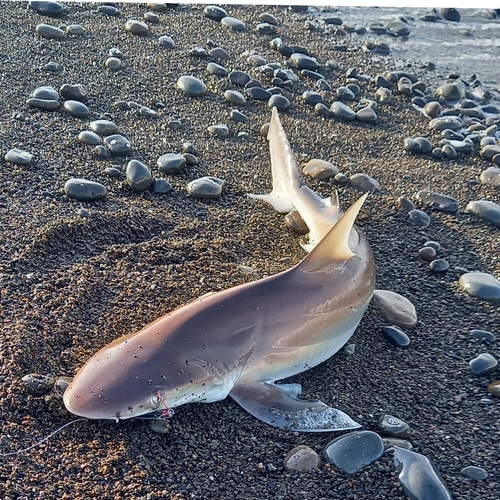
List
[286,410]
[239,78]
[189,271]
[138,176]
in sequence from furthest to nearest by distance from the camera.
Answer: [239,78]
[138,176]
[189,271]
[286,410]

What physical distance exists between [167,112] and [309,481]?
3666 mm

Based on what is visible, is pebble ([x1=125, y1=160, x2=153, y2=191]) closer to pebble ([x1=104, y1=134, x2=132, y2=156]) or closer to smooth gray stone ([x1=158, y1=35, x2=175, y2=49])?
pebble ([x1=104, y1=134, x2=132, y2=156])

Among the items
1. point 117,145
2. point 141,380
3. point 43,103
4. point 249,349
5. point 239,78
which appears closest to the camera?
point 141,380

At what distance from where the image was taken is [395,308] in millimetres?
3994

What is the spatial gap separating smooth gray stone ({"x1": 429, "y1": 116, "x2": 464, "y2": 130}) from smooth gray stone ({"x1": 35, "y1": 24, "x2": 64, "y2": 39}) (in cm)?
348

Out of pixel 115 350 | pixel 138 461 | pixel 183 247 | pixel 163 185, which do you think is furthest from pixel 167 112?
pixel 138 461

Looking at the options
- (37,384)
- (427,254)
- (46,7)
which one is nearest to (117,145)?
(427,254)

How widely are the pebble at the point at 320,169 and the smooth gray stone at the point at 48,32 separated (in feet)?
9.11

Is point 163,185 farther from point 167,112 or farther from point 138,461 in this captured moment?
point 138,461

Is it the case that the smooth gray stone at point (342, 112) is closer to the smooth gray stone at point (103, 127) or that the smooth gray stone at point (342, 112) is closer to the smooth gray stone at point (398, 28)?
the smooth gray stone at point (103, 127)

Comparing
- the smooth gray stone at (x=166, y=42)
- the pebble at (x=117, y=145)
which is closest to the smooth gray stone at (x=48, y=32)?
the smooth gray stone at (x=166, y=42)

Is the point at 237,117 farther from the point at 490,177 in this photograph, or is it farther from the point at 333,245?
the point at 333,245

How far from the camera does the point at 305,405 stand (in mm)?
3191

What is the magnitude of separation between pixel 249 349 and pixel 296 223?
58.6 inches
